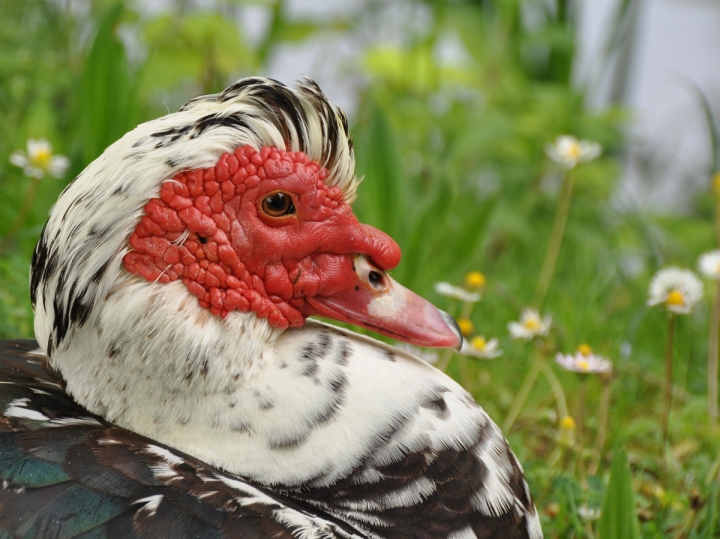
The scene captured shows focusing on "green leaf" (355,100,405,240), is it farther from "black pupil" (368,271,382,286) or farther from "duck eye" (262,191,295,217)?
"duck eye" (262,191,295,217)

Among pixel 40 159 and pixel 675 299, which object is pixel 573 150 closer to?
pixel 675 299

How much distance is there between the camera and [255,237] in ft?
5.03

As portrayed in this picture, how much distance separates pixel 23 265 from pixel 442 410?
1.54 m

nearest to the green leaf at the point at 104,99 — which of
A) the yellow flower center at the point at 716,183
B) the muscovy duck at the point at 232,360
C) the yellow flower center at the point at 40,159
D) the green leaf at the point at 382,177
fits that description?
the yellow flower center at the point at 40,159

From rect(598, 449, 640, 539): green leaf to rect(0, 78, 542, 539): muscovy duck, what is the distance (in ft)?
0.60

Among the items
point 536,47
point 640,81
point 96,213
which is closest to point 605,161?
point 536,47

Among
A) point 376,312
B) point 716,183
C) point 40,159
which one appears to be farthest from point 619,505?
point 40,159

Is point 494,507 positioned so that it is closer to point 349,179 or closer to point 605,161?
point 349,179

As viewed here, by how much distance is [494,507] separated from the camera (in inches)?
60.9

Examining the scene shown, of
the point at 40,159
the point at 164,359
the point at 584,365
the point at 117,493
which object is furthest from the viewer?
the point at 40,159

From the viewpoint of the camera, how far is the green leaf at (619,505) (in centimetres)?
158

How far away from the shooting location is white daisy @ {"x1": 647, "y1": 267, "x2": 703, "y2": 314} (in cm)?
210

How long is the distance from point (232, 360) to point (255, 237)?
230 mm

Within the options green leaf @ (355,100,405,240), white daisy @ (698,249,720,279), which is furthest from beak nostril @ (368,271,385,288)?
green leaf @ (355,100,405,240)
